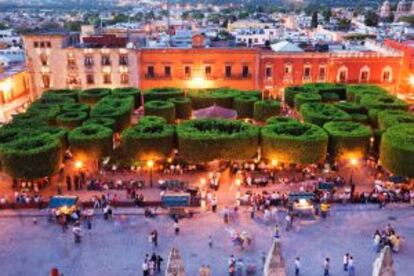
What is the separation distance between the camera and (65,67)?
6825cm

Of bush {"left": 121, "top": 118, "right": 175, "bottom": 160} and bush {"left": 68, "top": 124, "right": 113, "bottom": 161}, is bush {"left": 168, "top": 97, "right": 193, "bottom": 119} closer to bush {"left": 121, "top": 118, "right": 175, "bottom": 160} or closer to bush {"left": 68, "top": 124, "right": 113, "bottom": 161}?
bush {"left": 121, "top": 118, "right": 175, "bottom": 160}

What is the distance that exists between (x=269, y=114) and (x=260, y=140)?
11518mm

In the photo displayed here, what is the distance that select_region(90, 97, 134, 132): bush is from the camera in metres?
50.2

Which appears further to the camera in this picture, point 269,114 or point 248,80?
point 248,80

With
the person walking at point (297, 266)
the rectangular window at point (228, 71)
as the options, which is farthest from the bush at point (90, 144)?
the rectangular window at point (228, 71)

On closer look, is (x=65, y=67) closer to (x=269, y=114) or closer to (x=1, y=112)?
(x=1, y=112)

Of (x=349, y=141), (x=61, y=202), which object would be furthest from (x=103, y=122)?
(x=349, y=141)

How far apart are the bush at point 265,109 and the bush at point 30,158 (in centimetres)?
2463

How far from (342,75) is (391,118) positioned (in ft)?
78.7

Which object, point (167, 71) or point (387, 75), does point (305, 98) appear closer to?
point (387, 75)

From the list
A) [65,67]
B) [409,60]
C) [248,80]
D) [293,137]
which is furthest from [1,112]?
[409,60]

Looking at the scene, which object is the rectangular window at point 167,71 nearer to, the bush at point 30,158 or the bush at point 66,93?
the bush at point 66,93

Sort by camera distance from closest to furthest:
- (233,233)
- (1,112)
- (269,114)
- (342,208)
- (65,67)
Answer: (233,233) → (342,208) → (269,114) → (1,112) → (65,67)

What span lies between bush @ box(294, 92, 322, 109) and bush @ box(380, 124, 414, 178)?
14.9 m
